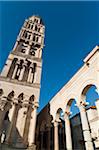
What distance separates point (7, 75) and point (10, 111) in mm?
4496

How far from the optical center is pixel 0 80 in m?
15.4

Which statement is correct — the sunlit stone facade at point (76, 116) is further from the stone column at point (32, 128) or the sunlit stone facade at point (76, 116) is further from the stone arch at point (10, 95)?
the stone arch at point (10, 95)

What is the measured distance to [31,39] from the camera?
22.9 meters

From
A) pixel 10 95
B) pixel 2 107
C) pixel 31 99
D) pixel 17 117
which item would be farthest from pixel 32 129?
pixel 10 95

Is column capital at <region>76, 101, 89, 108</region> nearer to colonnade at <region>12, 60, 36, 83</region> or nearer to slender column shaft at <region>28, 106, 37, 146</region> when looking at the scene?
slender column shaft at <region>28, 106, 37, 146</region>

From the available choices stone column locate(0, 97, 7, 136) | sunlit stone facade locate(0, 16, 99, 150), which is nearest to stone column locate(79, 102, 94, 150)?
sunlit stone facade locate(0, 16, 99, 150)

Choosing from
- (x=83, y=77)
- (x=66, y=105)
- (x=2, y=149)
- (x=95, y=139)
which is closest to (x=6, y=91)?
(x=2, y=149)

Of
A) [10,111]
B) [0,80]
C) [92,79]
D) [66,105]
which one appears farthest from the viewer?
[0,80]

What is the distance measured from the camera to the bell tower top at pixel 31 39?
20891mm

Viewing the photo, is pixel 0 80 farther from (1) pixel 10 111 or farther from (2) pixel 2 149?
(2) pixel 2 149

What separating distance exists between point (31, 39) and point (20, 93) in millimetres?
10848

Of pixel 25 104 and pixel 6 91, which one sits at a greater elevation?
pixel 6 91

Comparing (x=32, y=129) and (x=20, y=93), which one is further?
(x=20, y=93)

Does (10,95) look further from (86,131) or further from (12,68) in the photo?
(86,131)
